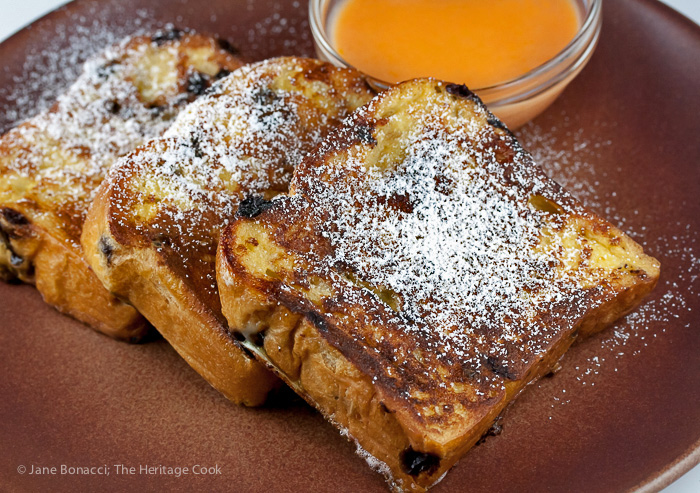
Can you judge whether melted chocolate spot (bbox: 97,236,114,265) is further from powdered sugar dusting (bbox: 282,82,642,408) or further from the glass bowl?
the glass bowl

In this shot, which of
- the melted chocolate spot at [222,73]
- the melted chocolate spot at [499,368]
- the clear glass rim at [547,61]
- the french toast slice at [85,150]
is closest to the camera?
the melted chocolate spot at [499,368]

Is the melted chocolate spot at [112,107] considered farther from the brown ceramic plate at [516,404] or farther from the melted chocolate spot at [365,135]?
the melted chocolate spot at [365,135]

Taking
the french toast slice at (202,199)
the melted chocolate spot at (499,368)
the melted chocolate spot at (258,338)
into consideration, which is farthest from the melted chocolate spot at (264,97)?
the melted chocolate spot at (499,368)

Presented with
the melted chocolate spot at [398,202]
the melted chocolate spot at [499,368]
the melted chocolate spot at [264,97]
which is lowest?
the melted chocolate spot at [499,368]

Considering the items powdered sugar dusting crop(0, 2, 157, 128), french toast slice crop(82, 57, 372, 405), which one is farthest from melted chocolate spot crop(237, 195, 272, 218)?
powdered sugar dusting crop(0, 2, 157, 128)

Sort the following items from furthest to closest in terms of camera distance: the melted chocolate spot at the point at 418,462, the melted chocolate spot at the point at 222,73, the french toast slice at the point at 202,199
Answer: the melted chocolate spot at the point at 222,73, the french toast slice at the point at 202,199, the melted chocolate spot at the point at 418,462

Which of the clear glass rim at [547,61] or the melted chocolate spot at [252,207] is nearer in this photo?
the melted chocolate spot at [252,207]

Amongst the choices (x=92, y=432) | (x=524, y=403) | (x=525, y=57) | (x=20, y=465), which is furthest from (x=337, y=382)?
(x=525, y=57)
